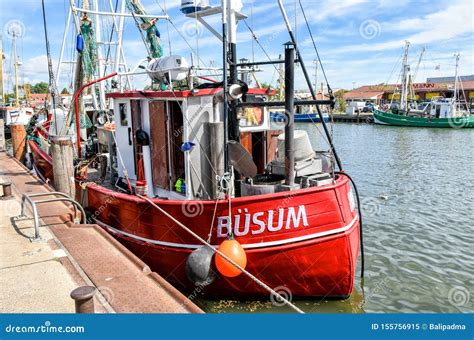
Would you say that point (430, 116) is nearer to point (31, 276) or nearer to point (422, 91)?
point (422, 91)

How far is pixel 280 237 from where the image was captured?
545cm

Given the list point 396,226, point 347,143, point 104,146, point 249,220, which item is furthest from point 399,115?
point 249,220

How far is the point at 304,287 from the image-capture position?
5.79m

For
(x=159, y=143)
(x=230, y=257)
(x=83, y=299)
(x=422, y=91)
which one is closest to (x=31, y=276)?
(x=83, y=299)

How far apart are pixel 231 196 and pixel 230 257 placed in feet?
3.52

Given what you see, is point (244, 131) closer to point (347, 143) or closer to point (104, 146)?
point (104, 146)

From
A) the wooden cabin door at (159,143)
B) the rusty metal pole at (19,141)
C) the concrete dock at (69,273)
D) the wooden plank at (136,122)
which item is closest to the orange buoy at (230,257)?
the concrete dock at (69,273)

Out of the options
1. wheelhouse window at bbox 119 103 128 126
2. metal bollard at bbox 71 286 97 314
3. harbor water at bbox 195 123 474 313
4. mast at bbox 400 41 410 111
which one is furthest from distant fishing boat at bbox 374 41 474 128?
metal bollard at bbox 71 286 97 314

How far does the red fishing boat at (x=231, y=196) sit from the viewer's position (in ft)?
17.8

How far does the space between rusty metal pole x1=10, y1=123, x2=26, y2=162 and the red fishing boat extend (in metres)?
9.95

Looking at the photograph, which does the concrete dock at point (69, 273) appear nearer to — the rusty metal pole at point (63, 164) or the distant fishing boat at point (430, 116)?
the rusty metal pole at point (63, 164)

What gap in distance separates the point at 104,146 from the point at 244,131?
5.12 meters

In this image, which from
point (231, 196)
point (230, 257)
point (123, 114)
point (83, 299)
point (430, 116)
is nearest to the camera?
point (83, 299)

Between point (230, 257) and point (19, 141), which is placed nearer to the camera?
point (230, 257)
